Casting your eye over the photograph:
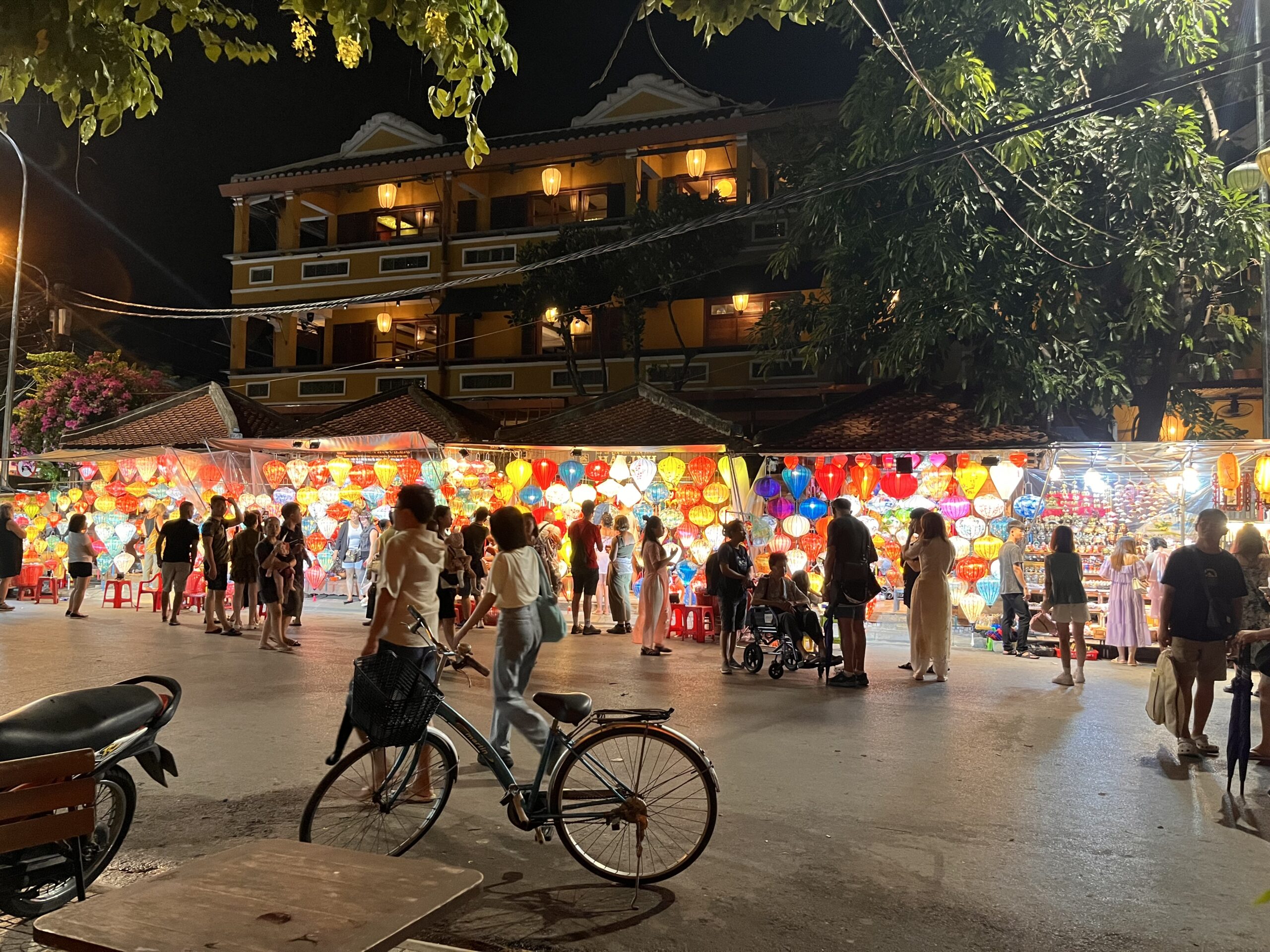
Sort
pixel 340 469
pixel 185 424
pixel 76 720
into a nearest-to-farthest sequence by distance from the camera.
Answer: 1. pixel 76 720
2. pixel 340 469
3. pixel 185 424

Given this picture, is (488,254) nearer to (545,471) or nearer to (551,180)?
(551,180)

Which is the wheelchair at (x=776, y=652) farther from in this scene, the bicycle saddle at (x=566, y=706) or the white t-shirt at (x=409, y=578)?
the bicycle saddle at (x=566, y=706)

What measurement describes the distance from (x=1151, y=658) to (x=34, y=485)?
23.7m

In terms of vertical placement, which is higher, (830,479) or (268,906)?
(830,479)

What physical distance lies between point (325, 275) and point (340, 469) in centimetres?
1210

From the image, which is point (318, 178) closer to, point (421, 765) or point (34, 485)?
point (34, 485)

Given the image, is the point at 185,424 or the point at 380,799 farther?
the point at 185,424

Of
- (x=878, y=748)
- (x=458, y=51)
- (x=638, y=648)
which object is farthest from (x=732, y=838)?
(x=638, y=648)

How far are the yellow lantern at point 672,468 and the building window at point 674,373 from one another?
8233mm

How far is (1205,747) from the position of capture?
6934mm

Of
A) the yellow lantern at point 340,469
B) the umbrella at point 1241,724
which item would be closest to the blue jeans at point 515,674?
the umbrella at point 1241,724

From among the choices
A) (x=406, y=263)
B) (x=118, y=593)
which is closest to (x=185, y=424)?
(x=118, y=593)

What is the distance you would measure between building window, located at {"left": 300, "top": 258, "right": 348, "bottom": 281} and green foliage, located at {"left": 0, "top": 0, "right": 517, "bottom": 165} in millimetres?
21191

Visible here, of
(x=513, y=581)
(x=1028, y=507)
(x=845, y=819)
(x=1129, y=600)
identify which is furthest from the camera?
(x=1028, y=507)
